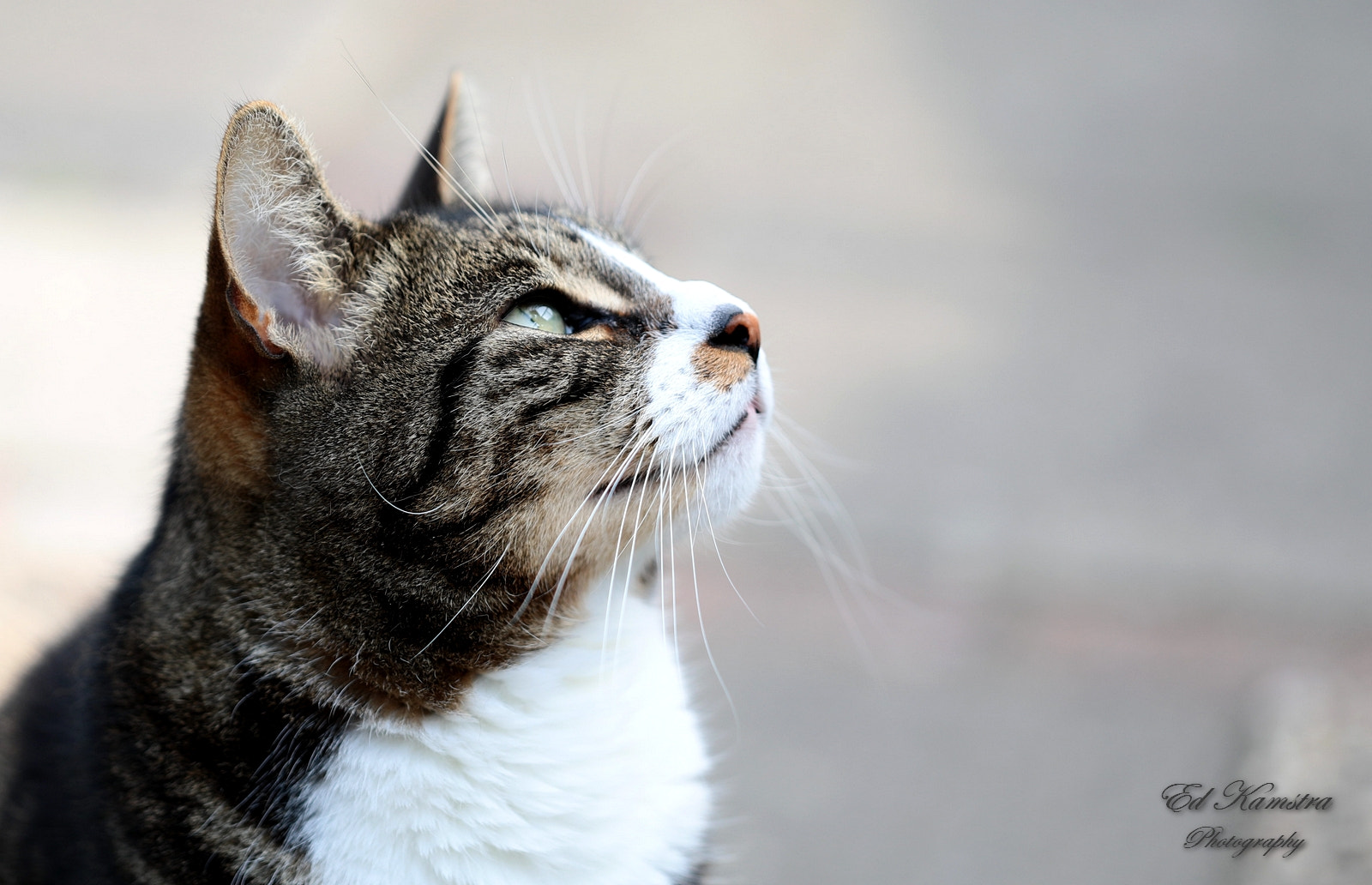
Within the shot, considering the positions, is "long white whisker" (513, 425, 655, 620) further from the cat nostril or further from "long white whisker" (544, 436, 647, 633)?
the cat nostril

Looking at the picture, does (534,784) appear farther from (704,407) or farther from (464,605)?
(704,407)

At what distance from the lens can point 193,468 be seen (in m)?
1.25

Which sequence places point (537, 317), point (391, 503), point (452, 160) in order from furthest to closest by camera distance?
1. point (452, 160)
2. point (537, 317)
3. point (391, 503)

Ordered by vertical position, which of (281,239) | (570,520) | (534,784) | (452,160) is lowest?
(534,784)

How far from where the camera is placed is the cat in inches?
46.1

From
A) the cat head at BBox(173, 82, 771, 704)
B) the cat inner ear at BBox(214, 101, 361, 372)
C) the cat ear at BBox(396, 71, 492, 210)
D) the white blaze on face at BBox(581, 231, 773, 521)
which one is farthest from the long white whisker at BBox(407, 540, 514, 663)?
the cat ear at BBox(396, 71, 492, 210)

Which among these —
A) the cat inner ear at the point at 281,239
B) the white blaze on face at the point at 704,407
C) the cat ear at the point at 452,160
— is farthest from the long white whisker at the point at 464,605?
the cat ear at the point at 452,160

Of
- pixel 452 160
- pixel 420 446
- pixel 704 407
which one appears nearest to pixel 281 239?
pixel 420 446

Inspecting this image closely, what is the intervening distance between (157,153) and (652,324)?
321cm

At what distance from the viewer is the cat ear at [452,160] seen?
1.49 m

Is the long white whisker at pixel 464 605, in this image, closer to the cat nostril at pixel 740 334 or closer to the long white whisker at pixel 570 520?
the long white whisker at pixel 570 520

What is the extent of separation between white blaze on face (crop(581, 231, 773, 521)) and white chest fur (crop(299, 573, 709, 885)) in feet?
0.74

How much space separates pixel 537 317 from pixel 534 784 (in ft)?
1.91

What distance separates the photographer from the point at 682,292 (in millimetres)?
1300
